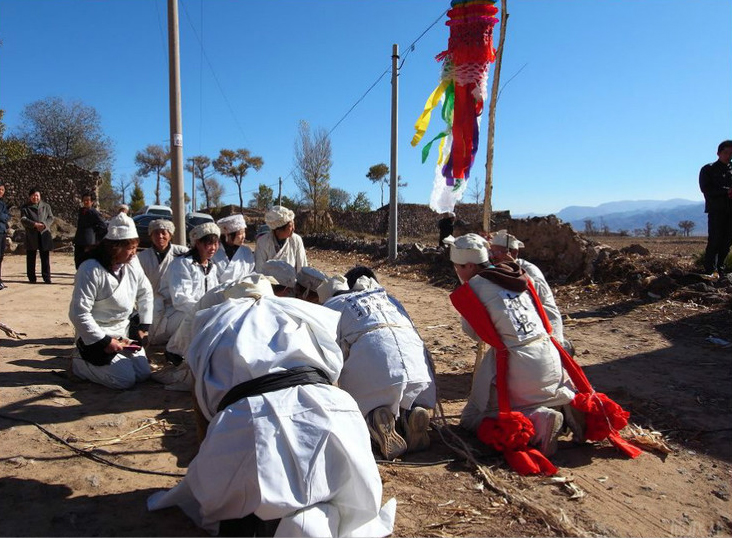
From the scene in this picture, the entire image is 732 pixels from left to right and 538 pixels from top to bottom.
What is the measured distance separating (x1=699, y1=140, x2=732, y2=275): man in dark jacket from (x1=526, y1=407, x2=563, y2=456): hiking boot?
6.25m

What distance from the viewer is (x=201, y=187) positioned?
5466 cm

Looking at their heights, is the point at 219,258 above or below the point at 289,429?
above

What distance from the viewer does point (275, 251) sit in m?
5.65

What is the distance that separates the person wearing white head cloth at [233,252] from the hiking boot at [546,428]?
10.5ft

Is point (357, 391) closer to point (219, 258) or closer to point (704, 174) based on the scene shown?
point (219, 258)

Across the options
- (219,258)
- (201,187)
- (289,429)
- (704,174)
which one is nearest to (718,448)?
(289,429)

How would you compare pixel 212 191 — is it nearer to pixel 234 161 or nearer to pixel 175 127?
pixel 234 161

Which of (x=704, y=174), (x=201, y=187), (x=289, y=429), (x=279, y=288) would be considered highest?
(x=201, y=187)

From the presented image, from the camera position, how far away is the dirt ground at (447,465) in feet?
8.36

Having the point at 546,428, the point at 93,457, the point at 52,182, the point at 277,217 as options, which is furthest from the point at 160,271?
the point at 52,182

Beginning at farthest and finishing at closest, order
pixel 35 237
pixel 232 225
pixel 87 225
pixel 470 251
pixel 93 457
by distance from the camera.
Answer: pixel 35 237 → pixel 87 225 → pixel 232 225 → pixel 470 251 → pixel 93 457

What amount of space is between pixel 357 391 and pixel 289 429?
4.06 feet

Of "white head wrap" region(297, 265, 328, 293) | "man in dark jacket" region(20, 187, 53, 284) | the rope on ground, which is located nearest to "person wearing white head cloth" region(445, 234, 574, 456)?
"white head wrap" region(297, 265, 328, 293)

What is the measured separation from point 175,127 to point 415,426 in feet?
17.5
